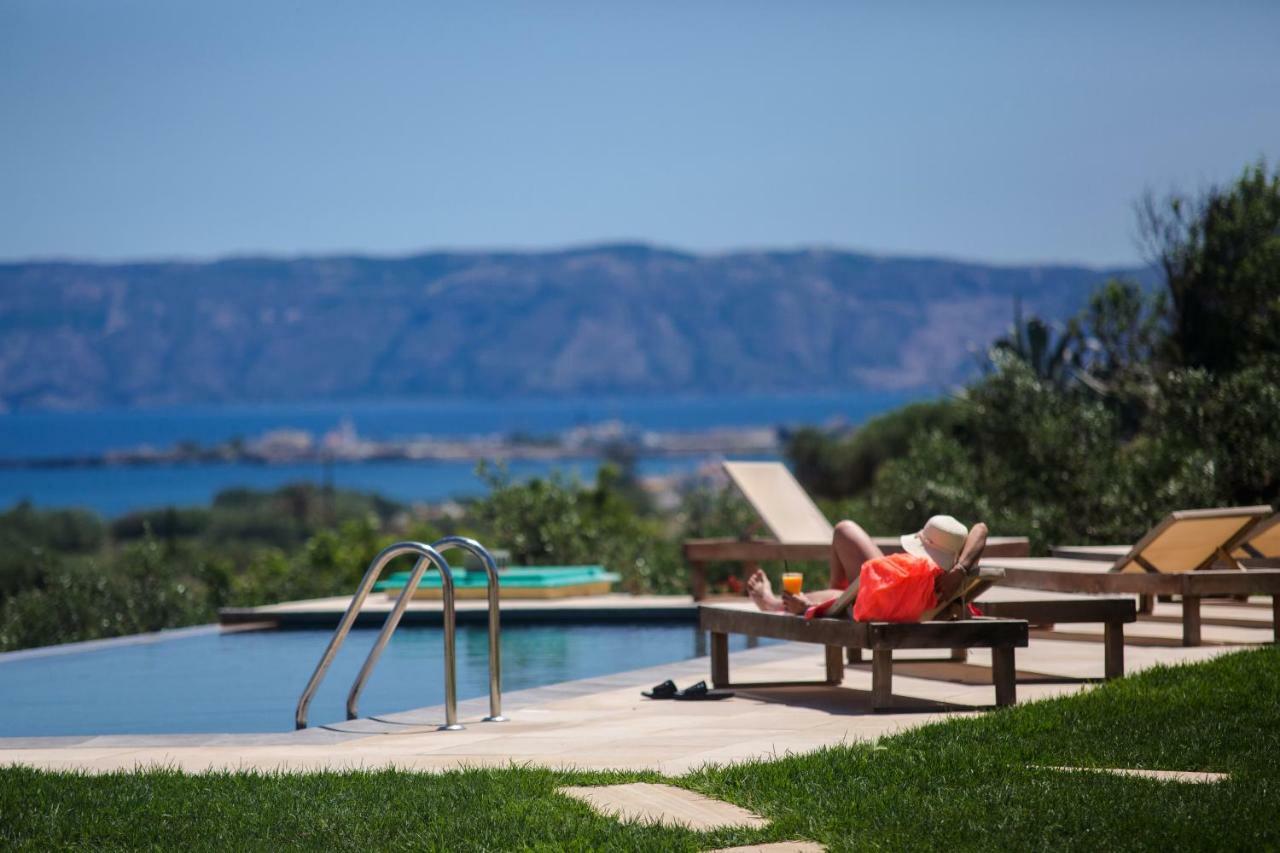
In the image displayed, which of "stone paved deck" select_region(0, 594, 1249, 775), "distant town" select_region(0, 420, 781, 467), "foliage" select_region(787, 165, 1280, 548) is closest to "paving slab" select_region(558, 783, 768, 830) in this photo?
"stone paved deck" select_region(0, 594, 1249, 775)

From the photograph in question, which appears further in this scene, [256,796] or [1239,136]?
[1239,136]

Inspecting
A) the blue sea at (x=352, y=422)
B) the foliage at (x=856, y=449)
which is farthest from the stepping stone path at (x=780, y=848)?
the blue sea at (x=352, y=422)

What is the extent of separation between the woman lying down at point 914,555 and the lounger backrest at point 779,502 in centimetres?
373

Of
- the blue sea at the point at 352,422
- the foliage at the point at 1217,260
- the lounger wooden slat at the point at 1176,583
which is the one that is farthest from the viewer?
the blue sea at the point at 352,422

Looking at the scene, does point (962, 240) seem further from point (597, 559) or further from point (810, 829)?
point (810, 829)

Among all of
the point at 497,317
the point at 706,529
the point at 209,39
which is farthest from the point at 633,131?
the point at 706,529

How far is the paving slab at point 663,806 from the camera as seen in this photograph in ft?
14.7

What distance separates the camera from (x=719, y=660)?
766 cm

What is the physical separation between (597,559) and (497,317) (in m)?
91.1

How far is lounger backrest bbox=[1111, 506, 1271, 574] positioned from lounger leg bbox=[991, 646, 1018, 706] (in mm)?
Result: 2280

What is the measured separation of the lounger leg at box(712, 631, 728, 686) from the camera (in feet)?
25.1

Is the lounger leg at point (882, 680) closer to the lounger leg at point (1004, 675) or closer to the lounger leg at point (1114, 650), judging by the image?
the lounger leg at point (1004, 675)

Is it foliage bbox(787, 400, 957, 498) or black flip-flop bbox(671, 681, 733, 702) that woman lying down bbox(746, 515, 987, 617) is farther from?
foliage bbox(787, 400, 957, 498)

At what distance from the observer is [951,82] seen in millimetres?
45062
